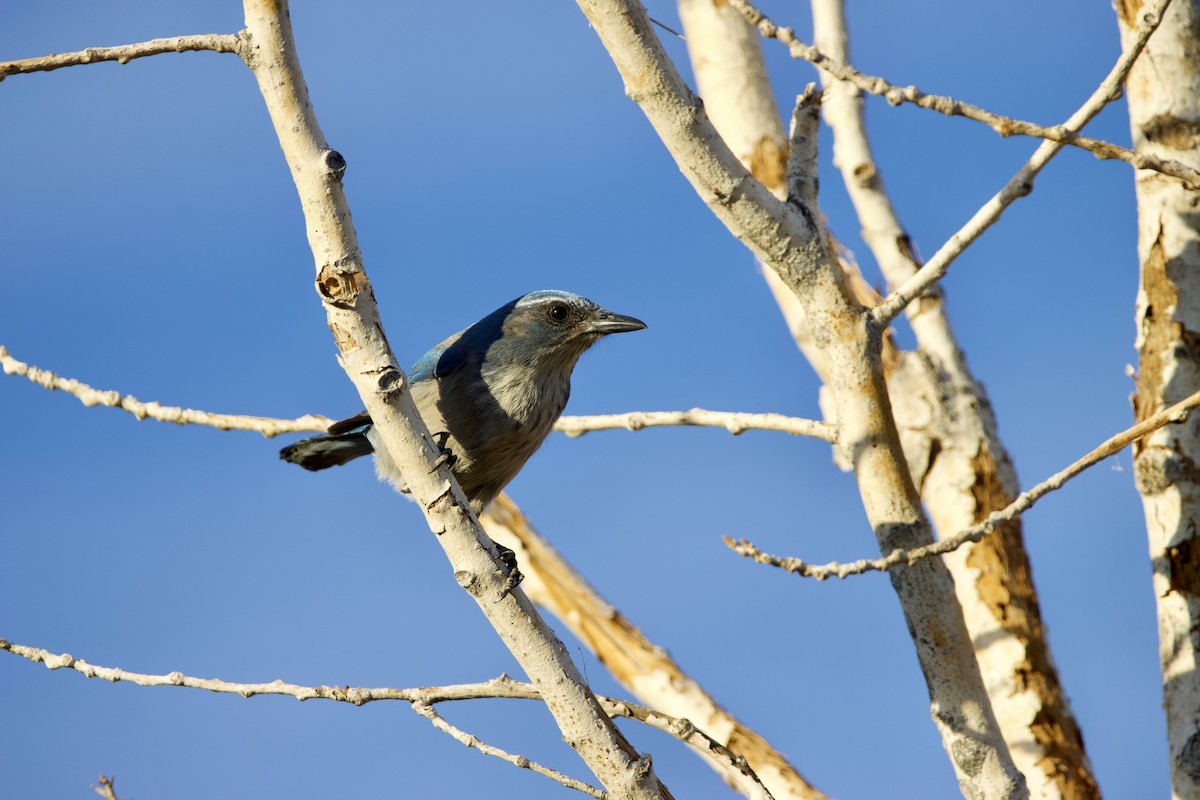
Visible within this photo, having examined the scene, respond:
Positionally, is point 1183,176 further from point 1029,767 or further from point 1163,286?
point 1029,767

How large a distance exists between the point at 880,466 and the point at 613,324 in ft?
6.18

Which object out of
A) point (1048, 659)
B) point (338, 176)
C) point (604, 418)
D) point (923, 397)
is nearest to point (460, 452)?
point (604, 418)

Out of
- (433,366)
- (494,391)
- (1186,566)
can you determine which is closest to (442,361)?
(433,366)

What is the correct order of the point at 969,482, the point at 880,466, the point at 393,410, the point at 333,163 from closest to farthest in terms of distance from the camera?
the point at 333,163 → the point at 393,410 → the point at 880,466 → the point at 969,482

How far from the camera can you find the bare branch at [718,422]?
446 centimetres

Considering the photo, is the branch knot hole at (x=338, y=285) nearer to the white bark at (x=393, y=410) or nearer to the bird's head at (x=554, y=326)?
the white bark at (x=393, y=410)

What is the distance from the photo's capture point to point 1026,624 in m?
5.41

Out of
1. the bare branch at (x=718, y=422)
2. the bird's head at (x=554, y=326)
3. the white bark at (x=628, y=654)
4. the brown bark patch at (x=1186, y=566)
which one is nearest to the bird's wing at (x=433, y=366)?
the bird's head at (x=554, y=326)

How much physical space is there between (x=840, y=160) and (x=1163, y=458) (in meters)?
2.62

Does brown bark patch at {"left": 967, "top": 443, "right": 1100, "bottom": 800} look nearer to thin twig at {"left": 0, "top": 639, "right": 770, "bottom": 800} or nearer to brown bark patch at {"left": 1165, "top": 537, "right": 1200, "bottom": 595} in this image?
brown bark patch at {"left": 1165, "top": 537, "right": 1200, "bottom": 595}

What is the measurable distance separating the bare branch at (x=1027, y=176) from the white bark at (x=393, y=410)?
1690mm

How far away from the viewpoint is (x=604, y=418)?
5211 millimetres

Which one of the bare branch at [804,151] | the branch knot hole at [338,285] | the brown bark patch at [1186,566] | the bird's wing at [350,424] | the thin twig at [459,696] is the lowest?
the brown bark patch at [1186,566]

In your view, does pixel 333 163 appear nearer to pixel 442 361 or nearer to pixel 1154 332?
pixel 442 361
